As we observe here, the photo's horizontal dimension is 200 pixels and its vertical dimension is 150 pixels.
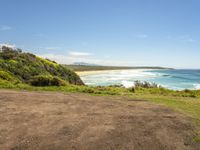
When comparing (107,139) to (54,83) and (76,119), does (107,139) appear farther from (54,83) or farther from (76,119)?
(54,83)

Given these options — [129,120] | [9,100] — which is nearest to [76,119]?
[129,120]

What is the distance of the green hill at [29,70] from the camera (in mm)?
20808

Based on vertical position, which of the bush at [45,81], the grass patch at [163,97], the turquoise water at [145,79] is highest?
the bush at [45,81]

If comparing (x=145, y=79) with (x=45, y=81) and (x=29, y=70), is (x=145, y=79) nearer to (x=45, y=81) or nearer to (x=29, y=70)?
(x=29, y=70)

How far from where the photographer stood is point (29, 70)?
1134 inches

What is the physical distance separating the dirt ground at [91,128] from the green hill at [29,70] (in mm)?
9151

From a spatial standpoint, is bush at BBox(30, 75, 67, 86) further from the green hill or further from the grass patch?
the grass patch

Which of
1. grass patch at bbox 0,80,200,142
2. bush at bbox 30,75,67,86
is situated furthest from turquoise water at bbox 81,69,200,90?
grass patch at bbox 0,80,200,142

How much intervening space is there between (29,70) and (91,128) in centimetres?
2264

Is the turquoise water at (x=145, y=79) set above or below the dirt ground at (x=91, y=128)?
below

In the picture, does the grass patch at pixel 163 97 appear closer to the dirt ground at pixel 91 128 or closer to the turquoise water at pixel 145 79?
the dirt ground at pixel 91 128

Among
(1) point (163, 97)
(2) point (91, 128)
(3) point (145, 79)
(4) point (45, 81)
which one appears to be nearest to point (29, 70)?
(4) point (45, 81)

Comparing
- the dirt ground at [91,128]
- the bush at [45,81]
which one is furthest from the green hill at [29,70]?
the dirt ground at [91,128]

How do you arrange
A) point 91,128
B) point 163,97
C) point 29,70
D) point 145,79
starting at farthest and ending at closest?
point 145,79
point 29,70
point 163,97
point 91,128
